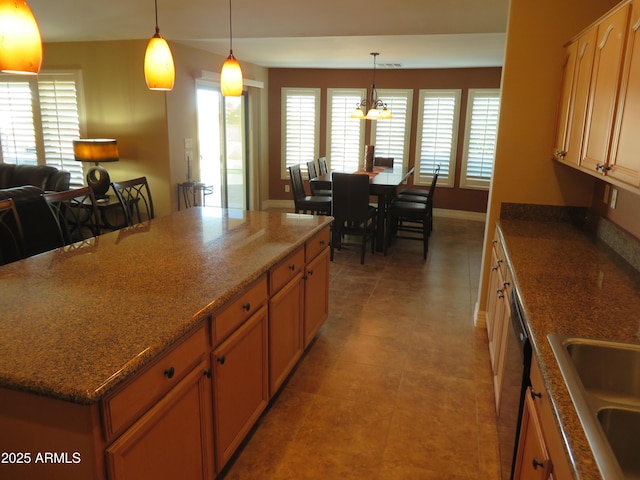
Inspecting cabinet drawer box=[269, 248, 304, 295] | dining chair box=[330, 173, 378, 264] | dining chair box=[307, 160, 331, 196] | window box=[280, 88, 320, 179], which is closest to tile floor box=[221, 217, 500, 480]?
cabinet drawer box=[269, 248, 304, 295]

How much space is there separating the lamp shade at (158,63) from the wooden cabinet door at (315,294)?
4.34ft

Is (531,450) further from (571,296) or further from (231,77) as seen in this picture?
(231,77)

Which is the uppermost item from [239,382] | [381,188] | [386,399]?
[381,188]

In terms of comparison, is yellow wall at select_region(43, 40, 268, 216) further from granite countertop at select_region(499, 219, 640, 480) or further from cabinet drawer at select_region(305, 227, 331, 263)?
granite countertop at select_region(499, 219, 640, 480)

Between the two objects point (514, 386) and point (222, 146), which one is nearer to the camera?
point (514, 386)

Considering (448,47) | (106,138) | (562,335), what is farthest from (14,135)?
(562,335)

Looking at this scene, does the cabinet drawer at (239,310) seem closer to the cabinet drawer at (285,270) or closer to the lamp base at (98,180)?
the cabinet drawer at (285,270)

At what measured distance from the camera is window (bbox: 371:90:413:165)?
25.5 ft

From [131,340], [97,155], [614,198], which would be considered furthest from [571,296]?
[97,155]

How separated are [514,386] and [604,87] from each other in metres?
1.42

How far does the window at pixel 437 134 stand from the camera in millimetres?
7547

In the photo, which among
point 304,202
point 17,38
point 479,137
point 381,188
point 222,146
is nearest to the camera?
point 17,38

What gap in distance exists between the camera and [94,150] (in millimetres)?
4984

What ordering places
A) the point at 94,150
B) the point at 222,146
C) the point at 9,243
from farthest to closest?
the point at 222,146, the point at 94,150, the point at 9,243
